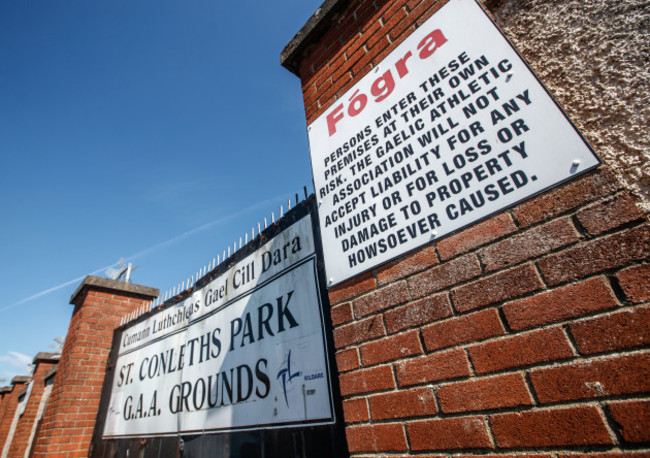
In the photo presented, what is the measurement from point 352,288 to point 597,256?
2.76 feet

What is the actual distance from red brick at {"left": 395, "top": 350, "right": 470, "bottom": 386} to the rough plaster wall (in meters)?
0.71

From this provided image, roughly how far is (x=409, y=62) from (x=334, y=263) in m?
1.05

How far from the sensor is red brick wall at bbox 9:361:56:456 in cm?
577

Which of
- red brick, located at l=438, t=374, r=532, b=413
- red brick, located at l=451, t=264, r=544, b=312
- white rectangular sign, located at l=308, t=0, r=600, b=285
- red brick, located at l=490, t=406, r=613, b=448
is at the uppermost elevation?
white rectangular sign, located at l=308, t=0, r=600, b=285

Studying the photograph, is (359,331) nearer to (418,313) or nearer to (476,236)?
(418,313)

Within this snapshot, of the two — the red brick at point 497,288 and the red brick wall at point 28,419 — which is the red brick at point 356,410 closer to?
the red brick at point 497,288

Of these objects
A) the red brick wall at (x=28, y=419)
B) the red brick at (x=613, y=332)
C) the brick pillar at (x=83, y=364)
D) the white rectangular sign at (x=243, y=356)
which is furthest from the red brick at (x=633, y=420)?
the red brick wall at (x=28, y=419)

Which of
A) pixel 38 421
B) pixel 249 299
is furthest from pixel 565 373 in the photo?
pixel 38 421

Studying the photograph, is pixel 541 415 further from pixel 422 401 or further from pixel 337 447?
pixel 337 447

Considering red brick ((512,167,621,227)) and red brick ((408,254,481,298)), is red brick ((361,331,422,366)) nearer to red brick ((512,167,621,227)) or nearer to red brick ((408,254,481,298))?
red brick ((408,254,481,298))

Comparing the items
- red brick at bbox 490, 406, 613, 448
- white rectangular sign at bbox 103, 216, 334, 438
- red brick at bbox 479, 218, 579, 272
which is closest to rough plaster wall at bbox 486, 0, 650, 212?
red brick at bbox 479, 218, 579, 272

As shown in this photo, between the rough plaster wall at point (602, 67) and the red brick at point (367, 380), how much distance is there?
38.0 inches

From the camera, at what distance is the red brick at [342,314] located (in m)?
1.33

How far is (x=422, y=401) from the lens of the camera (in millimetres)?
1003
